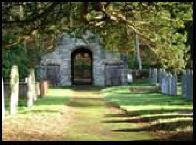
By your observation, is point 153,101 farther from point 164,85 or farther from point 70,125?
point 70,125

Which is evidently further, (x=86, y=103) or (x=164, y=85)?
(x=164, y=85)

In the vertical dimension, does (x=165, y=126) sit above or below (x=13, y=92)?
below

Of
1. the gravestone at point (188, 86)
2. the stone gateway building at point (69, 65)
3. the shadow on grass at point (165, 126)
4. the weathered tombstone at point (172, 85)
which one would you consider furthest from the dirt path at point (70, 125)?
the stone gateway building at point (69, 65)

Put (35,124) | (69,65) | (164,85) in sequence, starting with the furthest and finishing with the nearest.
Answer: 1. (69,65)
2. (164,85)
3. (35,124)

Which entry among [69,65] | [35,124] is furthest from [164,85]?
[35,124]

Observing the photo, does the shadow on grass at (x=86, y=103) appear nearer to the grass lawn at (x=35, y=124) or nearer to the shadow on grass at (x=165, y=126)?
the grass lawn at (x=35, y=124)

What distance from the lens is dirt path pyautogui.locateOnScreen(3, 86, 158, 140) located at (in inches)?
565

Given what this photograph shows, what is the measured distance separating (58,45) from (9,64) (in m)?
14.3

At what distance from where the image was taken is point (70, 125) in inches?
691

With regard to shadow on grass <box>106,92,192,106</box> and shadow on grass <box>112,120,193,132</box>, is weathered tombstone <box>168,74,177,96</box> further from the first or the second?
shadow on grass <box>112,120,193,132</box>

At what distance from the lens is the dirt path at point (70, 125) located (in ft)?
47.1

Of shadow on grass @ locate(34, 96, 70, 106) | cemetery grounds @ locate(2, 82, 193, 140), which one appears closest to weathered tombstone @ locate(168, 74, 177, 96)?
shadow on grass @ locate(34, 96, 70, 106)

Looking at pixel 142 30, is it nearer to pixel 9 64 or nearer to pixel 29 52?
pixel 9 64

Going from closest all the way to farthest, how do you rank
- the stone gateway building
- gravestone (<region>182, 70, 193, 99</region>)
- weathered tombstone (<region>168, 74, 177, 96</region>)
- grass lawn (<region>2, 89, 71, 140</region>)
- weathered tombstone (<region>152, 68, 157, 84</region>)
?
grass lawn (<region>2, 89, 71, 140</region>)
gravestone (<region>182, 70, 193, 99</region>)
weathered tombstone (<region>168, 74, 177, 96</region>)
weathered tombstone (<region>152, 68, 157, 84</region>)
the stone gateway building
